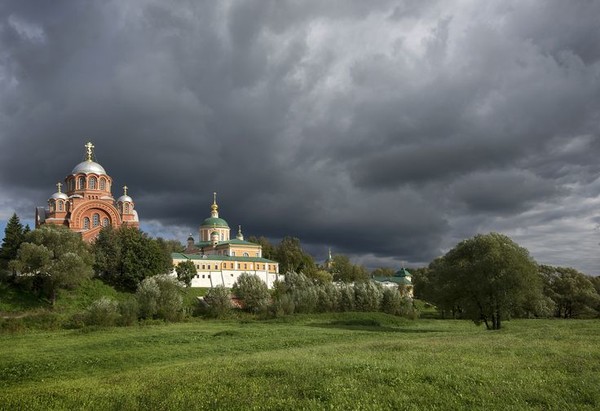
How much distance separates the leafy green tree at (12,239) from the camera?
198 feet

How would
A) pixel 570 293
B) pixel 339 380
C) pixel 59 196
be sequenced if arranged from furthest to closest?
pixel 59 196, pixel 570 293, pixel 339 380

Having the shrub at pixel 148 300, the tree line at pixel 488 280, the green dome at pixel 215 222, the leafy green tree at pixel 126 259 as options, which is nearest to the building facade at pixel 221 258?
the green dome at pixel 215 222

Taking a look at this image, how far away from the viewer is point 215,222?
109500 millimetres

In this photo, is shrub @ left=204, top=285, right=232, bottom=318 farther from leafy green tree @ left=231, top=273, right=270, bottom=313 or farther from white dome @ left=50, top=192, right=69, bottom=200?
white dome @ left=50, top=192, right=69, bottom=200

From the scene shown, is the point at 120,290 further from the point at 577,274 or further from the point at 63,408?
the point at 577,274

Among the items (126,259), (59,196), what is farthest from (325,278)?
(59,196)

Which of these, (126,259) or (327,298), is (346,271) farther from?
(126,259)

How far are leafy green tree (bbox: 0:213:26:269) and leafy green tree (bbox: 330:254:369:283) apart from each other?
6641 cm

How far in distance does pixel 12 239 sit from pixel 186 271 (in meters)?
24.7

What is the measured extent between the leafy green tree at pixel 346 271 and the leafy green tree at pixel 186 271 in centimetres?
4150

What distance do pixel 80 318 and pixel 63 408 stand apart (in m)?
31.7

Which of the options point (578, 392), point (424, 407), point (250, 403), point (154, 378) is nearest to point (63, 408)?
point (154, 378)

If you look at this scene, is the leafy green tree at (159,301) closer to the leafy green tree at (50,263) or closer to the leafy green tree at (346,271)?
the leafy green tree at (50,263)

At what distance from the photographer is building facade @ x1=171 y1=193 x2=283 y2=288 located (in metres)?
83.8
